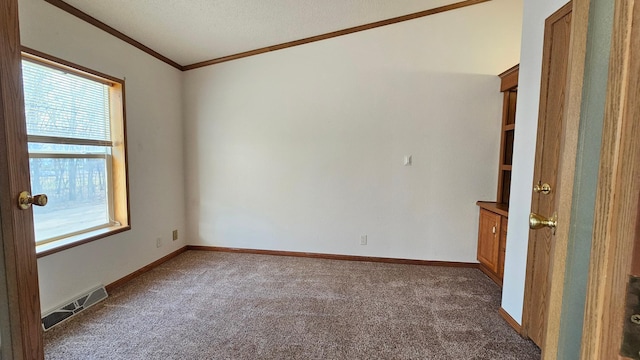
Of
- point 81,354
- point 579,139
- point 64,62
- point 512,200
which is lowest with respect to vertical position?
point 81,354

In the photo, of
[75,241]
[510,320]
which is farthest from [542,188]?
[75,241]

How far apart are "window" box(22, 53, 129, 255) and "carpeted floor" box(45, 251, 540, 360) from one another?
26.7 inches

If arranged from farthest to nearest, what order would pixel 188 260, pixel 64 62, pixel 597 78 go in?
pixel 188 260
pixel 64 62
pixel 597 78

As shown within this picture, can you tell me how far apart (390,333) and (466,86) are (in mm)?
2574

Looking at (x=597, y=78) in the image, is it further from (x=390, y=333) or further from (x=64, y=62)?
(x=64, y=62)

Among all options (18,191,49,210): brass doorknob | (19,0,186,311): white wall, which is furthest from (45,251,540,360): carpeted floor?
(18,191,49,210): brass doorknob

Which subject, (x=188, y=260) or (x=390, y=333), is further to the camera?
(x=188, y=260)

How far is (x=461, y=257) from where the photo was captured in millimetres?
3189

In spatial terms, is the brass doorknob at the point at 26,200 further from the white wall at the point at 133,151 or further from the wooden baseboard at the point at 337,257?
the wooden baseboard at the point at 337,257

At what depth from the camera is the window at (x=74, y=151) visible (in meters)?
2.01

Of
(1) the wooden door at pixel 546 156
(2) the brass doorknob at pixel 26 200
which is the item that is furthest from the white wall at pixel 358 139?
(2) the brass doorknob at pixel 26 200

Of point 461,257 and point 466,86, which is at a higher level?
point 466,86

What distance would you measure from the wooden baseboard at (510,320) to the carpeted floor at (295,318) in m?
0.04

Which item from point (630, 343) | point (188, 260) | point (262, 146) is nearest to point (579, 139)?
point (630, 343)
